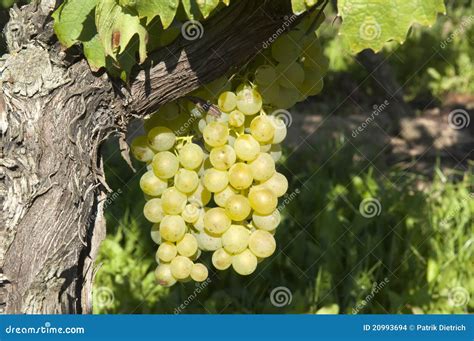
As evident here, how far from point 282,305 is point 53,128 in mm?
1770

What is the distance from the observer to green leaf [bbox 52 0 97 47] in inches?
56.8

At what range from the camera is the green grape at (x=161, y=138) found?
164cm

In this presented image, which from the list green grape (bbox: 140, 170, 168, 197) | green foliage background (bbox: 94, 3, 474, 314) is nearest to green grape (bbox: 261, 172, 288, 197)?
green grape (bbox: 140, 170, 168, 197)

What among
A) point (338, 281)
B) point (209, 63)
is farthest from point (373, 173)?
point (209, 63)

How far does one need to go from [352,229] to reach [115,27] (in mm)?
2329

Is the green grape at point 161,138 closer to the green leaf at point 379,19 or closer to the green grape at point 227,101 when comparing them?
the green grape at point 227,101

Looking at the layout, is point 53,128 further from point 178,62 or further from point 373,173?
point 373,173

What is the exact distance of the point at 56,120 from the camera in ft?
4.97

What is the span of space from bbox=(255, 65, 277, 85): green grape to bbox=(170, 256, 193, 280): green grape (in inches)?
16.4

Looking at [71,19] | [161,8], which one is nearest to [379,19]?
[161,8]

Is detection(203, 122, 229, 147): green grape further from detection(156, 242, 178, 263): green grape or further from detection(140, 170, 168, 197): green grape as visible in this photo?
detection(156, 242, 178, 263): green grape

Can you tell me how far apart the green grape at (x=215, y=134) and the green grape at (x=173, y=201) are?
13cm

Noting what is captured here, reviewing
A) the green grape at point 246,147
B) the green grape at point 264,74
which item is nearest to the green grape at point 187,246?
Answer: the green grape at point 246,147

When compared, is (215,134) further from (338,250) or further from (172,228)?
(338,250)
